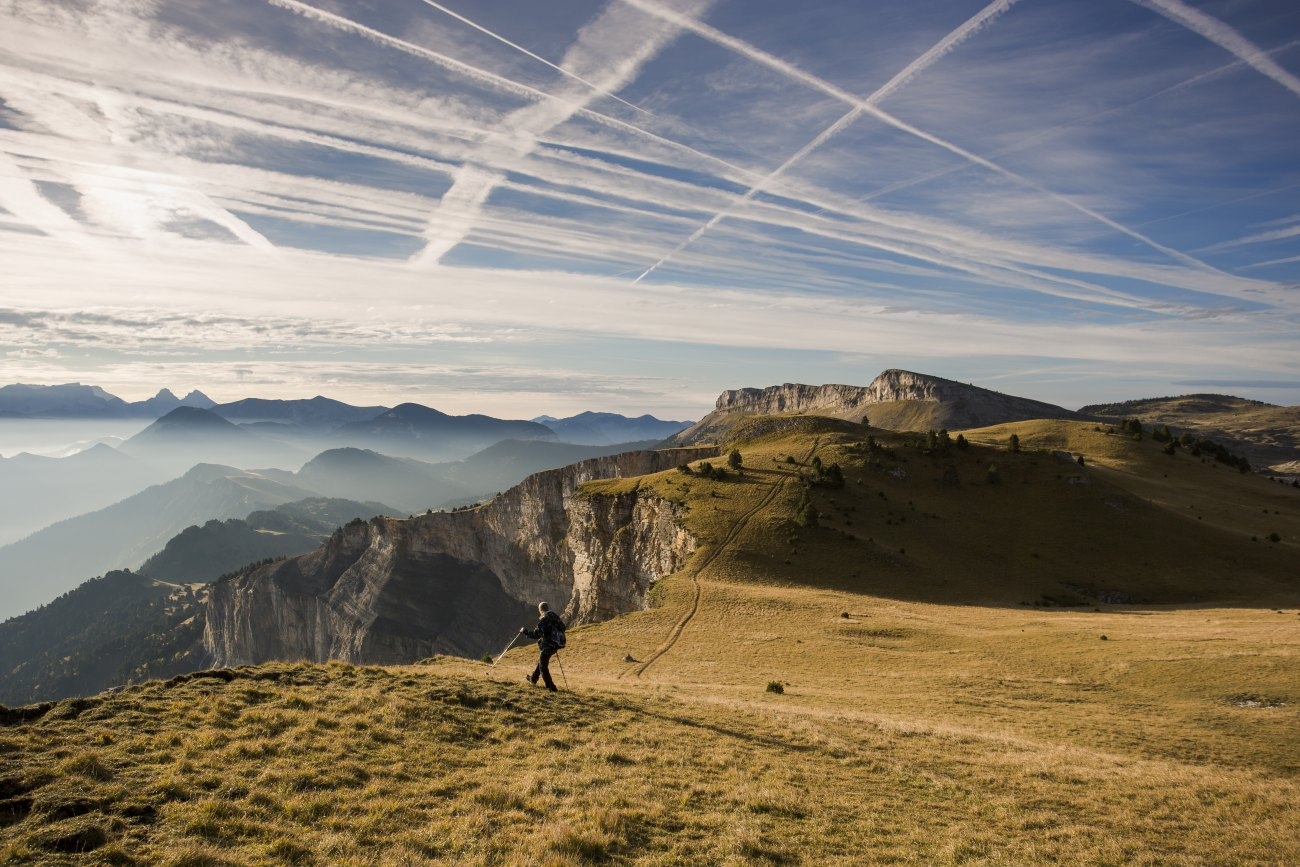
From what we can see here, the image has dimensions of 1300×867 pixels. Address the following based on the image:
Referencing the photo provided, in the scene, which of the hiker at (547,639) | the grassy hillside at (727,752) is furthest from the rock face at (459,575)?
the hiker at (547,639)

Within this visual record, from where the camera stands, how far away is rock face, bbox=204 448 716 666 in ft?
419

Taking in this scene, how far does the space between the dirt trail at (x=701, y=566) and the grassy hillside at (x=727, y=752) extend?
0.90 metres

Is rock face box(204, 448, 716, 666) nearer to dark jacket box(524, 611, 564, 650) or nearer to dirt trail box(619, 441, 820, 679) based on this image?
dirt trail box(619, 441, 820, 679)

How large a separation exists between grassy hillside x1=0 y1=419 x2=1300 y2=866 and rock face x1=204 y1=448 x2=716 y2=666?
6288 centimetres

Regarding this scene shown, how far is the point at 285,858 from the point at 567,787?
232 inches

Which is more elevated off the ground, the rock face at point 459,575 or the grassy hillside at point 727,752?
the grassy hillside at point 727,752

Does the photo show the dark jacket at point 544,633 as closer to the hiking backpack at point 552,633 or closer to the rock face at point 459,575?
the hiking backpack at point 552,633

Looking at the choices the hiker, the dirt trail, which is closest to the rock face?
the dirt trail

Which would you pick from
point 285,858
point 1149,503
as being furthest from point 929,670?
point 1149,503

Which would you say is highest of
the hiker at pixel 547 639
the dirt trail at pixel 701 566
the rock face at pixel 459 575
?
the hiker at pixel 547 639

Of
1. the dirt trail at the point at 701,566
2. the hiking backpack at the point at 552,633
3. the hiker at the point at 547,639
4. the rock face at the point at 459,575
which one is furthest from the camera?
the rock face at the point at 459,575

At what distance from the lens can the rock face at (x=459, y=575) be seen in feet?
419

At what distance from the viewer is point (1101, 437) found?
127312 mm

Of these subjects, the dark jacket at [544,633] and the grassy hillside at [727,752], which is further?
the dark jacket at [544,633]
